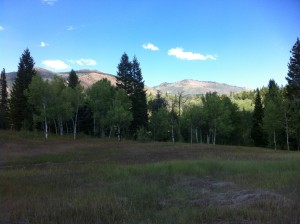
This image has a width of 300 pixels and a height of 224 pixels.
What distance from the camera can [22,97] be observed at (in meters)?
71.8

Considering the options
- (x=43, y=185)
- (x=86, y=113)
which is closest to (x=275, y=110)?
(x=86, y=113)

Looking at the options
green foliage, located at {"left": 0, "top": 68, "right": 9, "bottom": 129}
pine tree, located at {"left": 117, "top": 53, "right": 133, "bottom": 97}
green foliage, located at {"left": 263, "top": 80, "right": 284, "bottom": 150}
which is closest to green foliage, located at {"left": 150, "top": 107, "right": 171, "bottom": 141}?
pine tree, located at {"left": 117, "top": 53, "right": 133, "bottom": 97}

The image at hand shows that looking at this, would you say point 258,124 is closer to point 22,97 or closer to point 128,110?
point 128,110

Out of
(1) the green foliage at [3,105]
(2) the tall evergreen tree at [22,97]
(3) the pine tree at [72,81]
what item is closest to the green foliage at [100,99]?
(3) the pine tree at [72,81]

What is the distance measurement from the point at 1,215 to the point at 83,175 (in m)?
10.8

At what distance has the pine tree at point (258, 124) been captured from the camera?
77.9 meters

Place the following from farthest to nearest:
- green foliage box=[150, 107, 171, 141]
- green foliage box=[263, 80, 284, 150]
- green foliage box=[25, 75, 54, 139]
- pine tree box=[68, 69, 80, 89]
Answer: green foliage box=[150, 107, 171, 141] < pine tree box=[68, 69, 80, 89] < green foliage box=[263, 80, 284, 150] < green foliage box=[25, 75, 54, 139]

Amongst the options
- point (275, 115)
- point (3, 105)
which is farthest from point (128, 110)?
point (3, 105)

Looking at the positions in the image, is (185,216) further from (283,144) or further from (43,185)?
(283,144)

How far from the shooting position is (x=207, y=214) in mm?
10867

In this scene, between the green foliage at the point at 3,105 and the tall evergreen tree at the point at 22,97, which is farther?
the green foliage at the point at 3,105

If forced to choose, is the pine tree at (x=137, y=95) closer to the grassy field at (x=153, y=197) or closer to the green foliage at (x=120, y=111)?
the green foliage at (x=120, y=111)

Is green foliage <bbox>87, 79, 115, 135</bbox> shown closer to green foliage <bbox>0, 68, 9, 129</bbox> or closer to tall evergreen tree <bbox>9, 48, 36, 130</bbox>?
tall evergreen tree <bbox>9, 48, 36, 130</bbox>

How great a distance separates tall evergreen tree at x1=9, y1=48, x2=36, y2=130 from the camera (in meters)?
72.0
